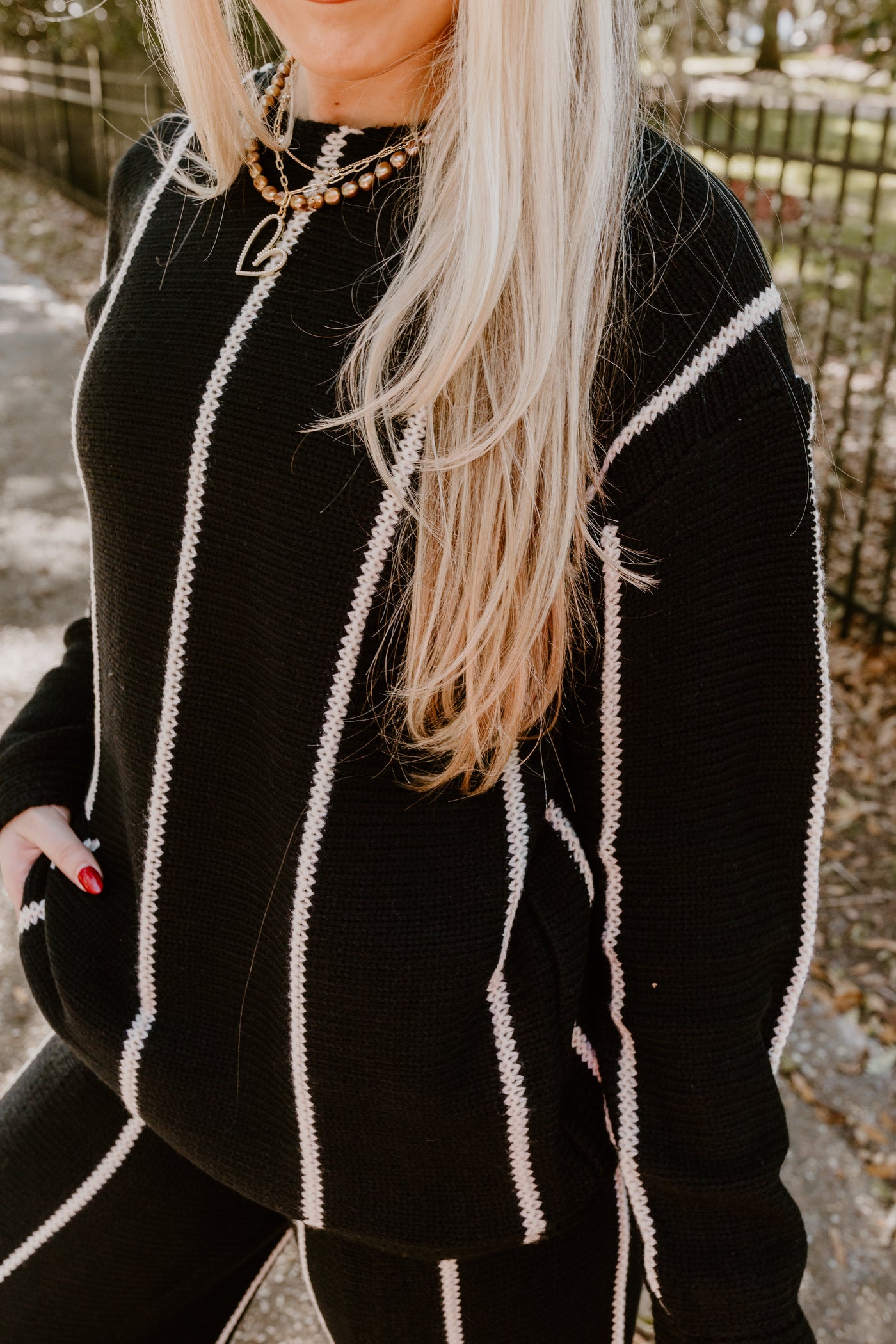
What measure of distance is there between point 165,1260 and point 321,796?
0.70 meters

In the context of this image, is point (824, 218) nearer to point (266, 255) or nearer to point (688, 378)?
point (266, 255)

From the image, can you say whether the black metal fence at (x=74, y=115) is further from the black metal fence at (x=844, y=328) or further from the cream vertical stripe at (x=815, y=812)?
the cream vertical stripe at (x=815, y=812)

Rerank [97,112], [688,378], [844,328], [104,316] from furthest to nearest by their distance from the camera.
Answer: [97,112], [844,328], [104,316], [688,378]

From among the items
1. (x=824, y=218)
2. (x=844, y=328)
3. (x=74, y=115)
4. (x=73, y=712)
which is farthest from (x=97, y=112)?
(x=73, y=712)

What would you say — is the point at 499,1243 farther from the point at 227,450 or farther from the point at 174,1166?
the point at 227,450

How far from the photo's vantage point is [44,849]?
143cm

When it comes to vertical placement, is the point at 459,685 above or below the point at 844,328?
above

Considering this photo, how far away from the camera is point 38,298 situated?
934 cm

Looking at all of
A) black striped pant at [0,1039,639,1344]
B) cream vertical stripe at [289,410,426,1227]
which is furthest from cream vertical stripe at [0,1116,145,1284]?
cream vertical stripe at [289,410,426,1227]

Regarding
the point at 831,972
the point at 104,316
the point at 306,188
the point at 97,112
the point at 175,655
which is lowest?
the point at 831,972

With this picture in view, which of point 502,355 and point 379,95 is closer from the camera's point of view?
point 502,355

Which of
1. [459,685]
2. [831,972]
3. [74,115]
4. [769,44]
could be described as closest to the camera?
[459,685]

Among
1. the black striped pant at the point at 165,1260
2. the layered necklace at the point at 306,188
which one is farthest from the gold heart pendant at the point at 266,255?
the black striped pant at the point at 165,1260

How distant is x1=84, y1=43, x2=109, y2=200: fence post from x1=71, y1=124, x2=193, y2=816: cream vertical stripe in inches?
448
